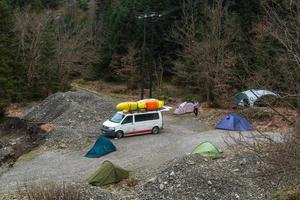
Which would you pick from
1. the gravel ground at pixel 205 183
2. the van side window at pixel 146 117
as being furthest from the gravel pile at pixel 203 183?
the van side window at pixel 146 117

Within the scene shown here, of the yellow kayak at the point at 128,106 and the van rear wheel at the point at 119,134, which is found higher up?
the yellow kayak at the point at 128,106

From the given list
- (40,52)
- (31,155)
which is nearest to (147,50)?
(40,52)

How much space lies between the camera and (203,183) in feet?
61.2

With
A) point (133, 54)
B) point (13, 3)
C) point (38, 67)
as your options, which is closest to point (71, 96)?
point (38, 67)

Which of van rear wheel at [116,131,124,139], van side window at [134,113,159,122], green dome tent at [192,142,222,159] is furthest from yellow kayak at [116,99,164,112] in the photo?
green dome tent at [192,142,222,159]

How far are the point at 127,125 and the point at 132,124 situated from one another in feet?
1.06

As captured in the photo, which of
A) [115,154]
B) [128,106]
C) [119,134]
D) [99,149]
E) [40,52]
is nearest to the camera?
[99,149]

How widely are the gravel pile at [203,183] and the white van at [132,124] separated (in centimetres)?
947

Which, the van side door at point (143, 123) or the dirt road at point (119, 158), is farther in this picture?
the van side door at point (143, 123)

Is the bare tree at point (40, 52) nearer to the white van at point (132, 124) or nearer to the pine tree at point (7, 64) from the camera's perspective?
the pine tree at point (7, 64)

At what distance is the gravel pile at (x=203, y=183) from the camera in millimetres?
18266

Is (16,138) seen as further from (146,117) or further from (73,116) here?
(146,117)

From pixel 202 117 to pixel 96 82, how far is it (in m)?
28.2

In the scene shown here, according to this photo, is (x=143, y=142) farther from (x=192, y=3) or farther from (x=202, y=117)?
(x=192, y=3)
